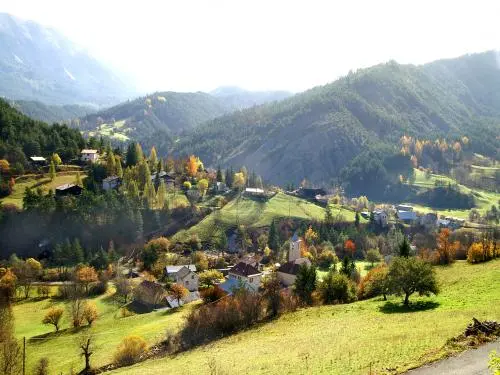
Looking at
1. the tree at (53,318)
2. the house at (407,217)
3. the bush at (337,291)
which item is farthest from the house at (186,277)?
the house at (407,217)

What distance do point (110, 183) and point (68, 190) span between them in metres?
13.9

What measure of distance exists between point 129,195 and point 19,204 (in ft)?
98.2

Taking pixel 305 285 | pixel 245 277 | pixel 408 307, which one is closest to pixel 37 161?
pixel 245 277

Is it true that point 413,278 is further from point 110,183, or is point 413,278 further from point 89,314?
point 110,183

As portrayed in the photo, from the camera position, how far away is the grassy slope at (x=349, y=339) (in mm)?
32719

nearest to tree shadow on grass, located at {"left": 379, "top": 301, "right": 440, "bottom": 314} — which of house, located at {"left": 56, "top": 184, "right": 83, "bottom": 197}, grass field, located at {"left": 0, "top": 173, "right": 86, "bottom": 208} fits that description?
house, located at {"left": 56, "top": 184, "right": 83, "bottom": 197}

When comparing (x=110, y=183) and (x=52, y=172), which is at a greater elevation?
(x=52, y=172)

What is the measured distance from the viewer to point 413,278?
50.7 m

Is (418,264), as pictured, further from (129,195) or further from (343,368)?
(129,195)

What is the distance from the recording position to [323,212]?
167750mm

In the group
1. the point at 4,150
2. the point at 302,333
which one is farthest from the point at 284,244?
the point at 4,150

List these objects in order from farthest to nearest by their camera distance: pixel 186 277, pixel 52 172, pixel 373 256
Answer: pixel 52 172, pixel 373 256, pixel 186 277

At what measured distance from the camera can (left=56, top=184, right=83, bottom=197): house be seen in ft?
429

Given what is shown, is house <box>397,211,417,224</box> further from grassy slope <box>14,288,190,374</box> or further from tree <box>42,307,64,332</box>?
tree <box>42,307,64,332</box>
